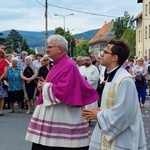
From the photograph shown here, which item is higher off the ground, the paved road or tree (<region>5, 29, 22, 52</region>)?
tree (<region>5, 29, 22, 52</region>)

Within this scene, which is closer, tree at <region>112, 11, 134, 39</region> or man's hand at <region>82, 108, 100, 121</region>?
man's hand at <region>82, 108, 100, 121</region>

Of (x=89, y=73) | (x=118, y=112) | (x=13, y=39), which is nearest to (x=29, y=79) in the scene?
(x=89, y=73)

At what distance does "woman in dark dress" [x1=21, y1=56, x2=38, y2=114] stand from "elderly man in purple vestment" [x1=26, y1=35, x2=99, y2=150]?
26.1 ft

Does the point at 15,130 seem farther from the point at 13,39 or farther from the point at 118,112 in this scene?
the point at 13,39

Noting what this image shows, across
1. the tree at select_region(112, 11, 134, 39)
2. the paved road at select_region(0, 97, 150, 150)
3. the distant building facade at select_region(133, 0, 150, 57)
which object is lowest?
the paved road at select_region(0, 97, 150, 150)

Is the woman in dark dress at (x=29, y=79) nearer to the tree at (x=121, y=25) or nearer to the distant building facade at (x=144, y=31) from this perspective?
the distant building facade at (x=144, y=31)

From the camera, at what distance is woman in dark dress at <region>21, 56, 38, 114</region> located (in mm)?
13351

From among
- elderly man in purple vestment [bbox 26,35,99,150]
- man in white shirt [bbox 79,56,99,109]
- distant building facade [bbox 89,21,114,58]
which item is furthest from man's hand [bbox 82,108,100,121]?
distant building facade [bbox 89,21,114,58]

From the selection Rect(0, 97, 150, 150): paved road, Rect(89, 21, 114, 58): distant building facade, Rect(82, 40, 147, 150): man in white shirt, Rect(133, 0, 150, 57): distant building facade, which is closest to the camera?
Rect(82, 40, 147, 150): man in white shirt

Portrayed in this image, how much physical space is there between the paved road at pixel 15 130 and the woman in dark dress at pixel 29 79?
567 mm

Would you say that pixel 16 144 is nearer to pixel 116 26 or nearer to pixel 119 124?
pixel 119 124

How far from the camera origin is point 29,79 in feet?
43.8

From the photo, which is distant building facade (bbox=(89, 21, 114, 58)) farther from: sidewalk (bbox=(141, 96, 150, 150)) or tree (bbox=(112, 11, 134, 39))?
sidewalk (bbox=(141, 96, 150, 150))

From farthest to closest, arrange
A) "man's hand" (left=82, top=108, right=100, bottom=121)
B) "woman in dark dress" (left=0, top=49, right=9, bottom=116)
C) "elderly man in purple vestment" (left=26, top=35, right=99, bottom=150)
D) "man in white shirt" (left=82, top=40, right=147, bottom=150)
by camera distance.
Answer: "woman in dark dress" (left=0, top=49, right=9, bottom=116)
"elderly man in purple vestment" (left=26, top=35, right=99, bottom=150)
"man's hand" (left=82, top=108, right=100, bottom=121)
"man in white shirt" (left=82, top=40, right=147, bottom=150)
